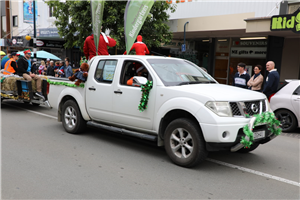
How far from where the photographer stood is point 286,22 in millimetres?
11078

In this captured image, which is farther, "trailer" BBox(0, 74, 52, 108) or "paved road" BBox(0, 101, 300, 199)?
"trailer" BBox(0, 74, 52, 108)

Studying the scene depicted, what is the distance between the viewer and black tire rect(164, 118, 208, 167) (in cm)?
452

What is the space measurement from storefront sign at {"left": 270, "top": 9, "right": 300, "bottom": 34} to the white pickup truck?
22.6 ft

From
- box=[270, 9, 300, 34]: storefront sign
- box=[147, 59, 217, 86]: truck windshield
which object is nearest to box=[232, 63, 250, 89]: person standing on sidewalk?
box=[270, 9, 300, 34]: storefront sign

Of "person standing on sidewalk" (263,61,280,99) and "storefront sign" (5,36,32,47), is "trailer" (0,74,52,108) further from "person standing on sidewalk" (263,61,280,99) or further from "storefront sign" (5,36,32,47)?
"storefront sign" (5,36,32,47)

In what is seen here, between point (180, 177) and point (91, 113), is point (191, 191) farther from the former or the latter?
point (91, 113)

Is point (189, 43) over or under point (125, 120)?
over

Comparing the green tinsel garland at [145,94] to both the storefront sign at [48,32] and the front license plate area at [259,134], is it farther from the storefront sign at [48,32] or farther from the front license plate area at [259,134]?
the storefront sign at [48,32]

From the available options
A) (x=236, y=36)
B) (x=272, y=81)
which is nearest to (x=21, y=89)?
(x=272, y=81)

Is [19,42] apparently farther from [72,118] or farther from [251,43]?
[72,118]

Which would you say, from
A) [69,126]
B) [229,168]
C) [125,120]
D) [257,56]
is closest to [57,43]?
[257,56]

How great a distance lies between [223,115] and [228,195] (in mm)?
1175

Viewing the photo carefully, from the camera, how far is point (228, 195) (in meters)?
3.81

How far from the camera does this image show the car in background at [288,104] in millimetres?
7979
